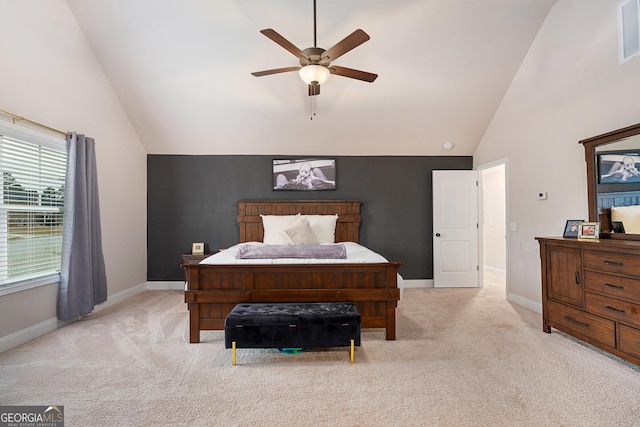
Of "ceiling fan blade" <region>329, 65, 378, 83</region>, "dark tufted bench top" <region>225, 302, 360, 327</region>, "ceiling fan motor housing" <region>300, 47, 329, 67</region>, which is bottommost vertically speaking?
"dark tufted bench top" <region>225, 302, 360, 327</region>

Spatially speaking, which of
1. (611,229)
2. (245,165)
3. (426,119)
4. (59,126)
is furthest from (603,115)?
(59,126)

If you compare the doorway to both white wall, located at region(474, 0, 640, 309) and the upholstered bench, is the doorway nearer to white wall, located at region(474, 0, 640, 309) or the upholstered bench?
white wall, located at region(474, 0, 640, 309)

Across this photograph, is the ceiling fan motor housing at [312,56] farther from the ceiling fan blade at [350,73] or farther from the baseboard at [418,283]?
the baseboard at [418,283]

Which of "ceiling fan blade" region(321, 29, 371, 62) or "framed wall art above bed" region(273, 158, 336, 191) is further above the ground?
"ceiling fan blade" region(321, 29, 371, 62)

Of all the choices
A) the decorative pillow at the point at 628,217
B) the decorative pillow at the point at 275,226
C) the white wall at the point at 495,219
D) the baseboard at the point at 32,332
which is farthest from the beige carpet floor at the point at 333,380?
the white wall at the point at 495,219

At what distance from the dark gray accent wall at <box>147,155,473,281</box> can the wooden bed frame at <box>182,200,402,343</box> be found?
7.65 feet

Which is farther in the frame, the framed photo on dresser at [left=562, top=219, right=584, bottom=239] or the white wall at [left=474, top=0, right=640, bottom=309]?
the framed photo on dresser at [left=562, top=219, right=584, bottom=239]

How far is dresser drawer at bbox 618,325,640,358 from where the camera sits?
234 cm

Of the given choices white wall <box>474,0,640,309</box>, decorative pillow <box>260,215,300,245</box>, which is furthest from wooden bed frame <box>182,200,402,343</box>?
white wall <box>474,0,640,309</box>

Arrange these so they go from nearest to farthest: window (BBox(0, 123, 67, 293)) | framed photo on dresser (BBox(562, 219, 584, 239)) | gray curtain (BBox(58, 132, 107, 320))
→ window (BBox(0, 123, 67, 293)) < framed photo on dresser (BBox(562, 219, 584, 239)) < gray curtain (BBox(58, 132, 107, 320))

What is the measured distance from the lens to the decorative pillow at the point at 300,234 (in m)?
4.42

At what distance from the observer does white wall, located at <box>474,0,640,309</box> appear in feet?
9.76

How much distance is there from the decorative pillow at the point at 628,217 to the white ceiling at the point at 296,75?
84.7 inches

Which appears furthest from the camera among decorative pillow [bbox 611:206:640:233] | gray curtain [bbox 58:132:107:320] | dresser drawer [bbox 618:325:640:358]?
gray curtain [bbox 58:132:107:320]
